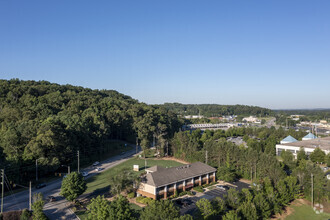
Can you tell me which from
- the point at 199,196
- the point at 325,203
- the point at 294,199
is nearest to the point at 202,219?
the point at 199,196

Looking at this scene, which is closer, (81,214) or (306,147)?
(81,214)

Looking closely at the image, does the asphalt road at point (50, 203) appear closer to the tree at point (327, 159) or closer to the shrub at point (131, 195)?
the shrub at point (131, 195)

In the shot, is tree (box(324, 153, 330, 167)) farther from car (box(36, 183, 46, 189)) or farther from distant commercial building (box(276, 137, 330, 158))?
car (box(36, 183, 46, 189))

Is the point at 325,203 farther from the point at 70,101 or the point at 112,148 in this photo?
the point at 70,101

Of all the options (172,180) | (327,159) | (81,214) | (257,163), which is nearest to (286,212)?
(257,163)

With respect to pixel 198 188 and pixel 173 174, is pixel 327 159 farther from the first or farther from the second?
pixel 173 174

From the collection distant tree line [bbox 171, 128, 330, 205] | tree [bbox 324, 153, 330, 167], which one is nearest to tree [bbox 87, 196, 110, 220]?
distant tree line [bbox 171, 128, 330, 205]

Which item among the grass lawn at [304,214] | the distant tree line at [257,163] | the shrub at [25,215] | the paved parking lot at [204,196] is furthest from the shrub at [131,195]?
the grass lawn at [304,214]
